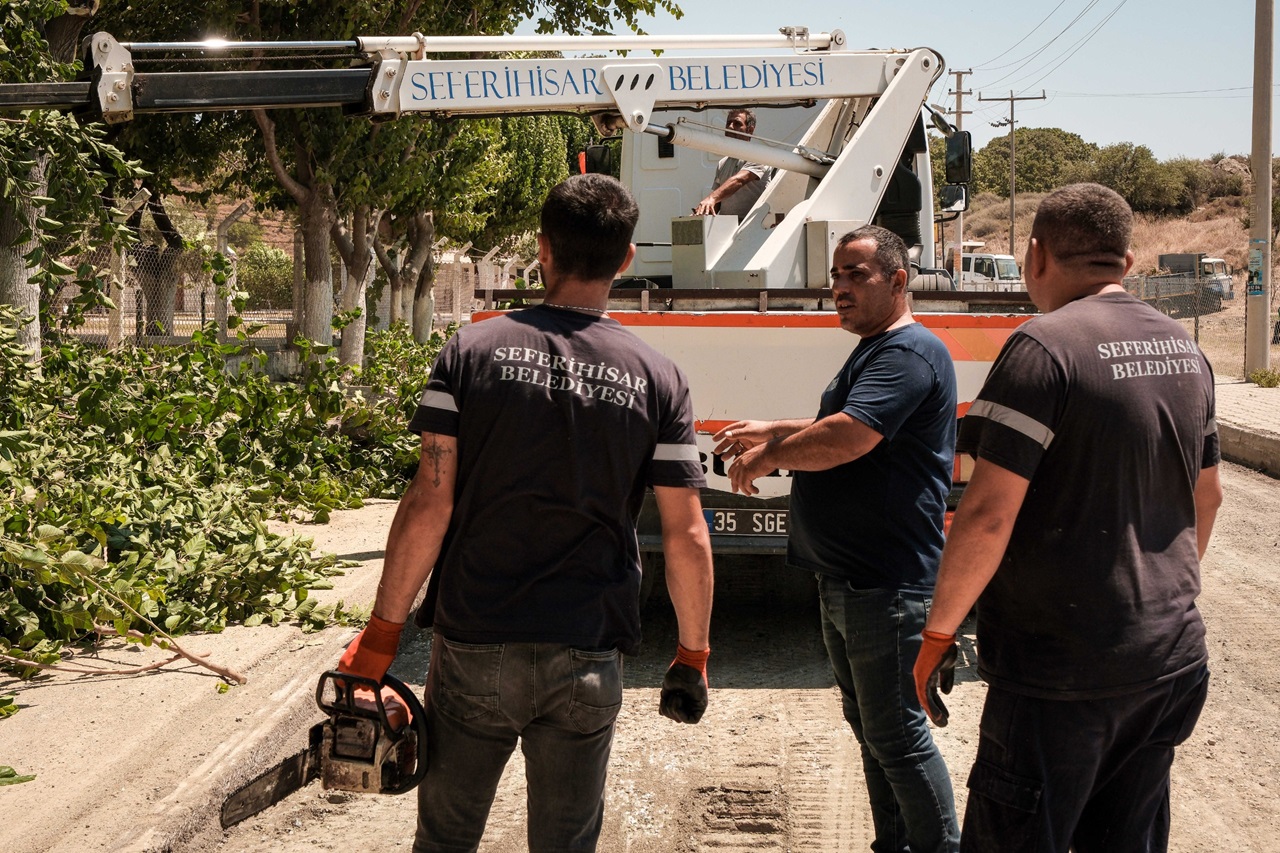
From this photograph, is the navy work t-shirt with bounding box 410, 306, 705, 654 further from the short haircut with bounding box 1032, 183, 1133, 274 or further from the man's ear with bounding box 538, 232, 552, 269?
the short haircut with bounding box 1032, 183, 1133, 274

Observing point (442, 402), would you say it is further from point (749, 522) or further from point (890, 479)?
point (749, 522)

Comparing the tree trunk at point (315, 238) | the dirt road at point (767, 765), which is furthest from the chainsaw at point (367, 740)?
the tree trunk at point (315, 238)

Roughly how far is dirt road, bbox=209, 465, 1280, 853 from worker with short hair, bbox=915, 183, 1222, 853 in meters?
1.48

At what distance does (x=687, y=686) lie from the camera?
2.95 m

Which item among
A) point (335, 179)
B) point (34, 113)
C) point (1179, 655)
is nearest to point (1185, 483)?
point (1179, 655)

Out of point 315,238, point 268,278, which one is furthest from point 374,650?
point 268,278

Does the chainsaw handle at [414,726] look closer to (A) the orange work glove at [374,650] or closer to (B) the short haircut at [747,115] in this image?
(A) the orange work glove at [374,650]

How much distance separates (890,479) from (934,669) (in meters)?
0.75

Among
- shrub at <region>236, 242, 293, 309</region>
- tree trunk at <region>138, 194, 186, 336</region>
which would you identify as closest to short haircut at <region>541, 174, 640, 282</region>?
tree trunk at <region>138, 194, 186, 336</region>

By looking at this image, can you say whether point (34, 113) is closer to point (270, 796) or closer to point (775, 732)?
point (270, 796)

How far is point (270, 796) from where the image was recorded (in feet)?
9.80

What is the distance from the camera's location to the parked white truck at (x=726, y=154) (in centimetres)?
579

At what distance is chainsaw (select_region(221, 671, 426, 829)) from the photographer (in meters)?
2.77

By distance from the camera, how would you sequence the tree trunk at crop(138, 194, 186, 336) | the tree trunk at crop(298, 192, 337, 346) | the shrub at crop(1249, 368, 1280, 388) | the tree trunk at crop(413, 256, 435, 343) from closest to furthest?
the tree trunk at crop(138, 194, 186, 336)
the tree trunk at crop(298, 192, 337, 346)
the shrub at crop(1249, 368, 1280, 388)
the tree trunk at crop(413, 256, 435, 343)
